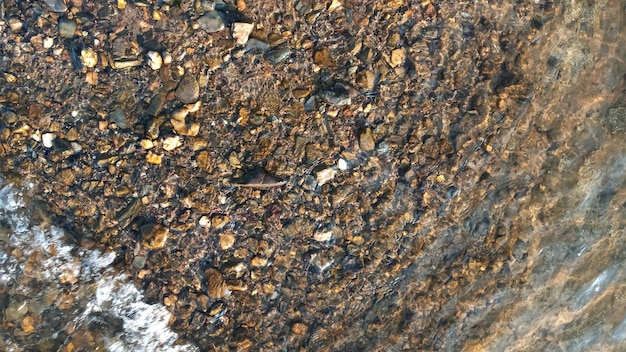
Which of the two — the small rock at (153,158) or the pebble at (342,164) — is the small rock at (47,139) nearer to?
the small rock at (153,158)

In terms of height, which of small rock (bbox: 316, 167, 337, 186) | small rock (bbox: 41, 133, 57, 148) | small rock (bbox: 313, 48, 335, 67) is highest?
small rock (bbox: 313, 48, 335, 67)

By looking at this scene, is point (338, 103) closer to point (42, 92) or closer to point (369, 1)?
point (369, 1)

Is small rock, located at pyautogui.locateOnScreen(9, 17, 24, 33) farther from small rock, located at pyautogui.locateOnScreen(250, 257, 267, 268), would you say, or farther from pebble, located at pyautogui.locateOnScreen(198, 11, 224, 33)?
small rock, located at pyautogui.locateOnScreen(250, 257, 267, 268)

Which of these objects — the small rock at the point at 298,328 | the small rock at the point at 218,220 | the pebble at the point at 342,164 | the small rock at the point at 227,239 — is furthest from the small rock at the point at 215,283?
the pebble at the point at 342,164

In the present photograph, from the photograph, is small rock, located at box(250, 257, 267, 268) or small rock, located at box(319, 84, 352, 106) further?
small rock, located at box(250, 257, 267, 268)

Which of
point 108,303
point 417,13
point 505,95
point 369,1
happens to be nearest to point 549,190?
point 505,95

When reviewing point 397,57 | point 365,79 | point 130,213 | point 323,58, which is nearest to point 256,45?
point 323,58

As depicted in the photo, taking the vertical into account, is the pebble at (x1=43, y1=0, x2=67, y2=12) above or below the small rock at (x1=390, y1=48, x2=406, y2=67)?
below

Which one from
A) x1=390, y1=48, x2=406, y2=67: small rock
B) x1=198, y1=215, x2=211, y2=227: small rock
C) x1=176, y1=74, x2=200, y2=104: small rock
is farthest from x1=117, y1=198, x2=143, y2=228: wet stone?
x1=390, y1=48, x2=406, y2=67: small rock
